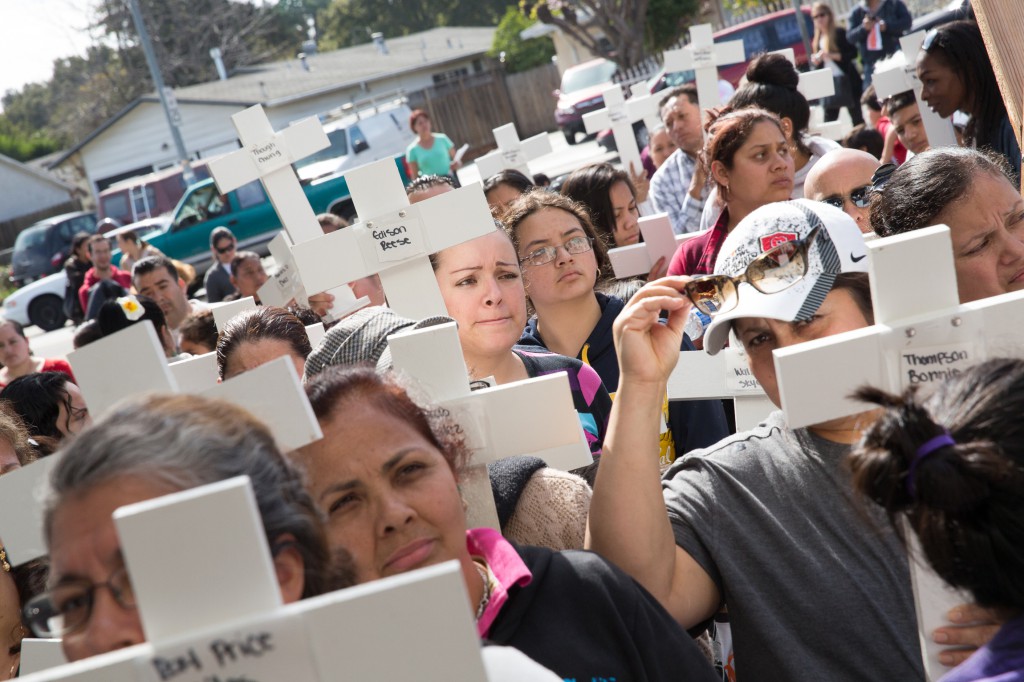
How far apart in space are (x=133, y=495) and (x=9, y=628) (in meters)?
1.25

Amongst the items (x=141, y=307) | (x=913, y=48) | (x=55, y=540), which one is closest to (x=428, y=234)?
(x=55, y=540)

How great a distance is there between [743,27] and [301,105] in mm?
Answer: 22968

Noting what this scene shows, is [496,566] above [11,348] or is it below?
below

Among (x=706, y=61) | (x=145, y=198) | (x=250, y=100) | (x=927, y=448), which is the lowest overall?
(x=927, y=448)

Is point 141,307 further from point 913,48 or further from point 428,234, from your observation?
point 913,48

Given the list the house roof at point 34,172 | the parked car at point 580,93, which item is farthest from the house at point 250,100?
the parked car at point 580,93

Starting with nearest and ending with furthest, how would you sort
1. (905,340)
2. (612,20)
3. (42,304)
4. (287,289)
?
(905,340)
(287,289)
(42,304)
(612,20)

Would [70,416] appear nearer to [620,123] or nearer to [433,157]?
[620,123]

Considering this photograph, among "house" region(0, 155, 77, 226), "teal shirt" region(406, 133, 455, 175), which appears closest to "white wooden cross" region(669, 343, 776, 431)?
"teal shirt" region(406, 133, 455, 175)

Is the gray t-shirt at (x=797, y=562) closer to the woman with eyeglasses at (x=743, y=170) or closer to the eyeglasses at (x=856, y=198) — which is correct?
the eyeglasses at (x=856, y=198)

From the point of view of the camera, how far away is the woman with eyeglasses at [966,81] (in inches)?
184

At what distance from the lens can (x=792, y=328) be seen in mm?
1976

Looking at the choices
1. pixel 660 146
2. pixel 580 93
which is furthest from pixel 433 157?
pixel 580 93

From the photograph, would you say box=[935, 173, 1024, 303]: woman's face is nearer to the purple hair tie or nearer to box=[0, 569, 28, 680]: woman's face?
the purple hair tie
